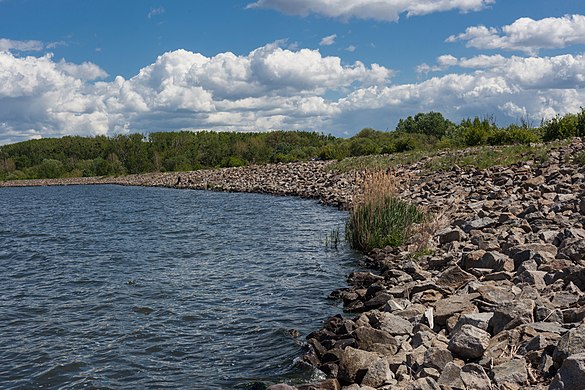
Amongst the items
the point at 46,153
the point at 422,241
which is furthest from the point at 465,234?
the point at 46,153

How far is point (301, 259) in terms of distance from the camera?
1500 centimetres

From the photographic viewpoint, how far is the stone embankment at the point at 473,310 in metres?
5.32

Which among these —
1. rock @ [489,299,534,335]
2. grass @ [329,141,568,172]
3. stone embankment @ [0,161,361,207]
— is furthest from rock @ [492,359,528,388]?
stone embankment @ [0,161,361,207]

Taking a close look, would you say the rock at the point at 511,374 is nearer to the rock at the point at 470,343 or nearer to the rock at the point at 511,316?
the rock at the point at 470,343

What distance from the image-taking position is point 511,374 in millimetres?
5094

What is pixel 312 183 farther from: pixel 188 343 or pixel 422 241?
pixel 188 343

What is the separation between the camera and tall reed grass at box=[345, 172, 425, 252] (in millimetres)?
14633

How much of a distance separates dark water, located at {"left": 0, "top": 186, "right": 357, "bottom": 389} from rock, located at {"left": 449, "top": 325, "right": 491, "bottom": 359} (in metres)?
2.03

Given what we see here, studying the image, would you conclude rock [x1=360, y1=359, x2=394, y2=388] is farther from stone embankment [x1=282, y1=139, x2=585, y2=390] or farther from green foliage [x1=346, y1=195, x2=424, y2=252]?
green foliage [x1=346, y1=195, x2=424, y2=252]

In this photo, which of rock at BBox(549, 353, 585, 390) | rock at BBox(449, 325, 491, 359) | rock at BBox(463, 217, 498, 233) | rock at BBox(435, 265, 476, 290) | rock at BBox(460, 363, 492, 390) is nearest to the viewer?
rock at BBox(549, 353, 585, 390)

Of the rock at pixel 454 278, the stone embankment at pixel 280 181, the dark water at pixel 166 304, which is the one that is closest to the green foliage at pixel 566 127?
the stone embankment at pixel 280 181

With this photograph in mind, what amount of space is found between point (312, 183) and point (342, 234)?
65.9ft

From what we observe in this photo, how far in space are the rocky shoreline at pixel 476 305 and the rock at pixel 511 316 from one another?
0.02 metres

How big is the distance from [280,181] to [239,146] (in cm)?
4697
